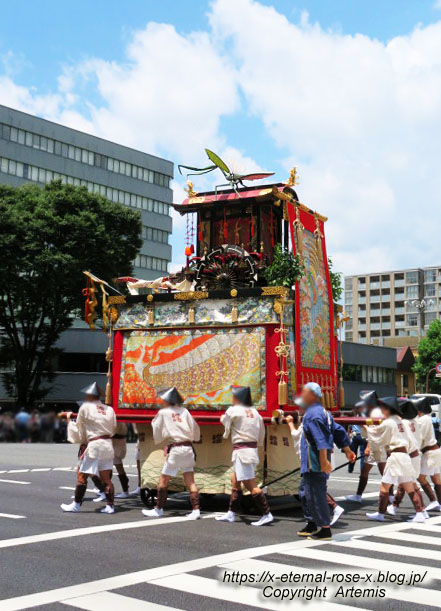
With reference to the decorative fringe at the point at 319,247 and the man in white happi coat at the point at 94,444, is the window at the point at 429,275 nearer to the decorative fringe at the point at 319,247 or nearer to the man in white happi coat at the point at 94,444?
the decorative fringe at the point at 319,247

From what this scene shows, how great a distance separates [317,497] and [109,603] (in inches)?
149

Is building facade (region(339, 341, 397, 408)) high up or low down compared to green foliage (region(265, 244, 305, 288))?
up

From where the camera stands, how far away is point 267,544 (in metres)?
8.71

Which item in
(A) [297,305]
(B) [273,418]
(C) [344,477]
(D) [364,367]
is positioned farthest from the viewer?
(D) [364,367]

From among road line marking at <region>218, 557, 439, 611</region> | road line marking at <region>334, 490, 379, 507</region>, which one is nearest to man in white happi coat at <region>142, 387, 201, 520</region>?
road line marking at <region>218, 557, 439, 611</region>

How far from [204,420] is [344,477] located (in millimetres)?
8025

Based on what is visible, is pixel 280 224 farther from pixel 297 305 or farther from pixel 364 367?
pixel 364 367

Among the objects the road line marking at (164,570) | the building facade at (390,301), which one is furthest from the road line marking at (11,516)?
the building facade at (390,301)

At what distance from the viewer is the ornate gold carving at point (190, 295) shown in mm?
12258

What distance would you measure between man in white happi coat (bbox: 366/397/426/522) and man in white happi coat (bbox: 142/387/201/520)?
2805 mm

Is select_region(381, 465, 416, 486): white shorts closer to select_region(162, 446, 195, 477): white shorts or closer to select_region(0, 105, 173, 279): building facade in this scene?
select_region(162, 446, 195, 477): white shorts

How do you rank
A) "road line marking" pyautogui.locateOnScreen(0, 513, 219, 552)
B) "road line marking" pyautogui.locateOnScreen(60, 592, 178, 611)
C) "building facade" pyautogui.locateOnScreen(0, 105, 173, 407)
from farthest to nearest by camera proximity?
"building facade" pyautogui.locateOnScreen(0, 105, 173, 407)
"road line marking" pyautogui.locateOnScreen(0, 513, 219, 552)
"road line marking" pyautogui.locateOnScreen(60, 592, 178, 611)

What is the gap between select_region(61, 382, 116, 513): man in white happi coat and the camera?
11.1 metres

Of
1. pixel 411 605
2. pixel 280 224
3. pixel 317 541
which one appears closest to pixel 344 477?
pixel 280 224
